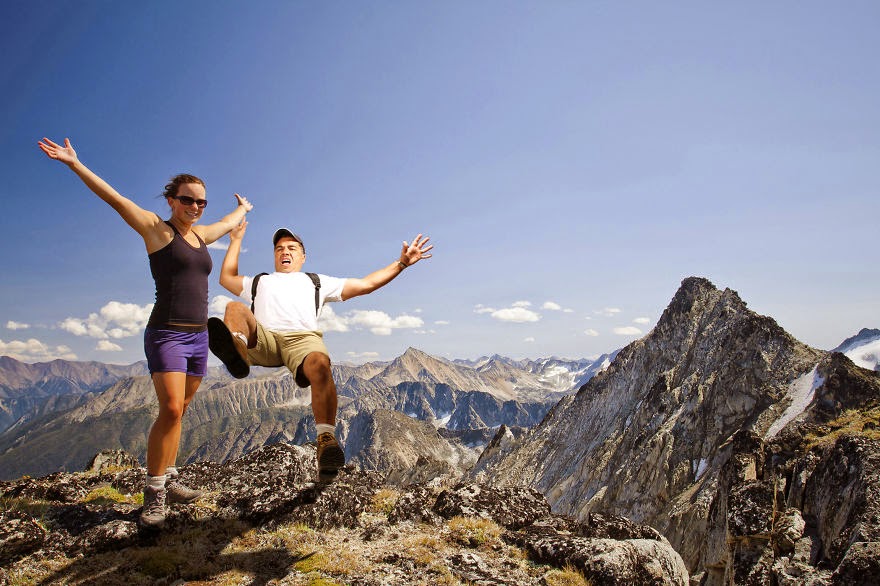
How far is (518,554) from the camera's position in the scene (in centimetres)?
792

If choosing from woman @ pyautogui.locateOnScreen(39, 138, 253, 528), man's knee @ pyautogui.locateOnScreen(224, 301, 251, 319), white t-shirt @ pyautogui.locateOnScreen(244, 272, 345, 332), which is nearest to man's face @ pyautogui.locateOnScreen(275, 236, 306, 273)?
white t-shirt @ pyautogui.locateOnScreen(244, 272, 345, 332)

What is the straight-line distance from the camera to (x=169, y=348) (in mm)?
6262

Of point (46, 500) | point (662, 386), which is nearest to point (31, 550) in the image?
point (46, 500)

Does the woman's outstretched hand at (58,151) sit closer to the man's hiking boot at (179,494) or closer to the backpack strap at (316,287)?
the backpack strap at (316,287)

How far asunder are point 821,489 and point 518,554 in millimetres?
16199

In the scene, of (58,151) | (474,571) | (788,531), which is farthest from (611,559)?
(58,151)

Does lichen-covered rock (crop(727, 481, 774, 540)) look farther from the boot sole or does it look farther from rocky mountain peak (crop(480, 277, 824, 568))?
rocky mountain peak (crop(480, 277, 824, 568))

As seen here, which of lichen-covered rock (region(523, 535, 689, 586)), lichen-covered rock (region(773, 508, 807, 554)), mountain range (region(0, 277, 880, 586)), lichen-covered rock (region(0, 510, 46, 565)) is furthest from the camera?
mountain range (region(0, 277, 880, 586))

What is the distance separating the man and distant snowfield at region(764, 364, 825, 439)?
224ft

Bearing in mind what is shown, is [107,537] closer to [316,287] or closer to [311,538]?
[311,538]

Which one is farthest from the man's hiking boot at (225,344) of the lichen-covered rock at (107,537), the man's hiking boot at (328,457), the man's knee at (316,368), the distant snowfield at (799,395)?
the distant snowfield at (799,395)

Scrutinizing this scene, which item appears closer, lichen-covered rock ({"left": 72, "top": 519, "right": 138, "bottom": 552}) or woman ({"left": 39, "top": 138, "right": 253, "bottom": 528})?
woman ({"left": 39, "top": 138, "right": 253, "bottom": 528})

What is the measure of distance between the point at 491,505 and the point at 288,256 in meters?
7.36

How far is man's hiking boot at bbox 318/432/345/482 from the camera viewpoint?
557 cm
